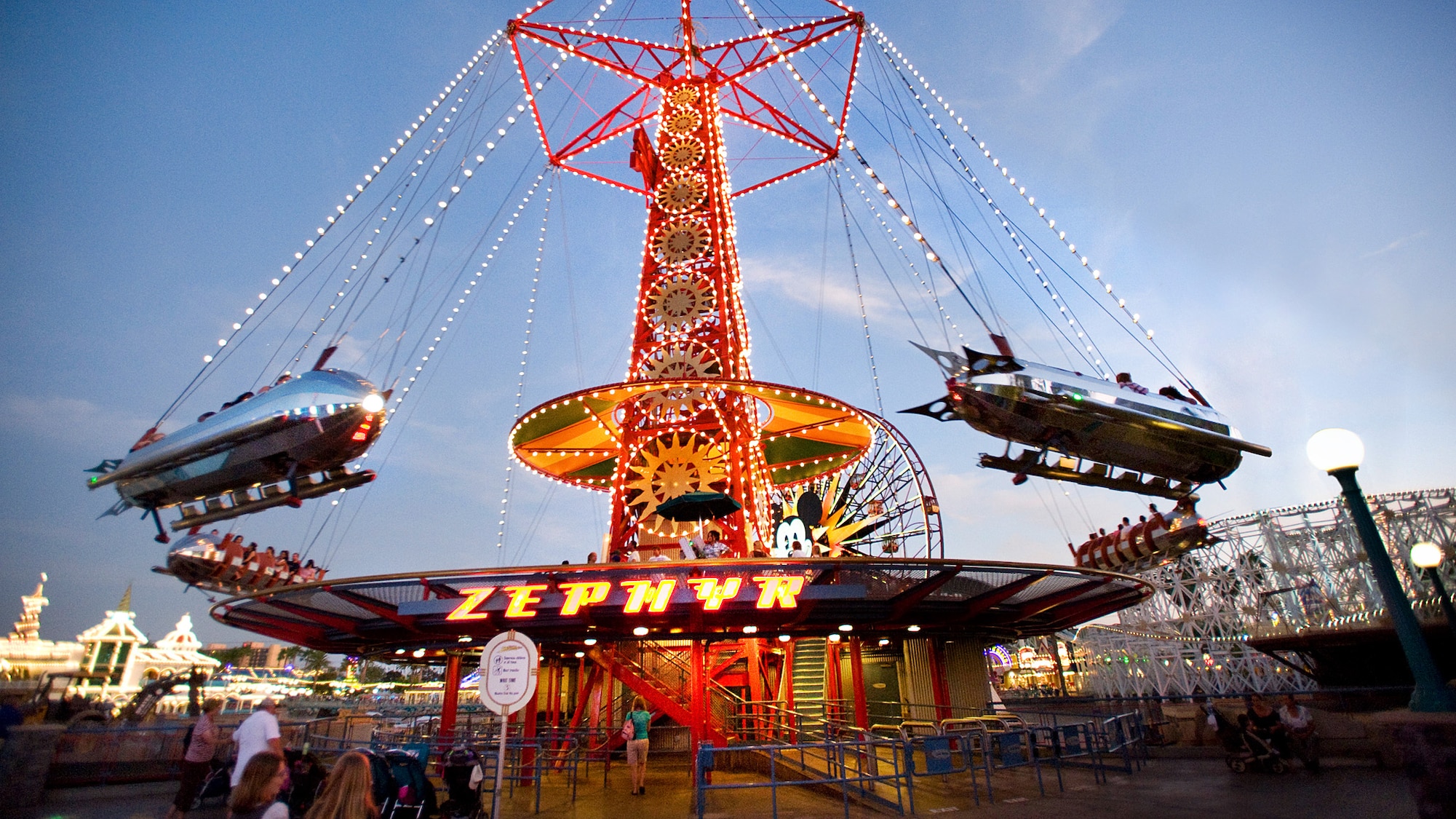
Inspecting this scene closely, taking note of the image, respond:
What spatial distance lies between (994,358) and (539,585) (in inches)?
340

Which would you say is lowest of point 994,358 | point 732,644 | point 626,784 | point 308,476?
point 626,784

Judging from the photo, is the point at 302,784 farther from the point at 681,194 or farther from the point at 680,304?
the point at 681,194

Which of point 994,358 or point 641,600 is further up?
point 994,358

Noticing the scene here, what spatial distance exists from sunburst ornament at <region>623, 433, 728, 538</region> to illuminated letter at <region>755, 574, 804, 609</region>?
277 inches

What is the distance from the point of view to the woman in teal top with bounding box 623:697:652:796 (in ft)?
38.6

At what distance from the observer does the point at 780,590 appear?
37.6ft

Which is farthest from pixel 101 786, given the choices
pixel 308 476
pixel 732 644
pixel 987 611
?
pixel 987 611

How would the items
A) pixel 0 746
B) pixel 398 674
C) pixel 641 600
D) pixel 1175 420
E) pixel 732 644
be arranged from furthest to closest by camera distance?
pixel 398 674 → pixel 732 644 → pixel 1175 420 → pixel 641 600 → pixel 0 746

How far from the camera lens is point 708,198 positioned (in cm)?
2345

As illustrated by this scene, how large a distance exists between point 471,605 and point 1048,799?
9367mm

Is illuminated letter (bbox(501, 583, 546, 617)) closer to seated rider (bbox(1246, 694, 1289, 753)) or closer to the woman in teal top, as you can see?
the woman in teal top

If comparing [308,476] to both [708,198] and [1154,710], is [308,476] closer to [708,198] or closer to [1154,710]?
[708,198]

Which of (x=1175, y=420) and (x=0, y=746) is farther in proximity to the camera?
(x=1175, y=420)

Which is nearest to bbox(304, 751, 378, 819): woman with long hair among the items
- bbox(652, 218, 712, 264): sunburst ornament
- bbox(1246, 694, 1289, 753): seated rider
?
bbox(1246, 694, 1289, 753): seated rider
